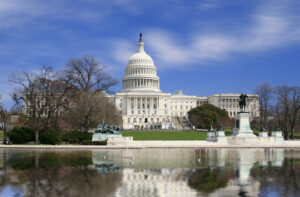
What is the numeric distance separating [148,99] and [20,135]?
331ft

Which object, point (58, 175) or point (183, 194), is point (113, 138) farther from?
point (183, 194)

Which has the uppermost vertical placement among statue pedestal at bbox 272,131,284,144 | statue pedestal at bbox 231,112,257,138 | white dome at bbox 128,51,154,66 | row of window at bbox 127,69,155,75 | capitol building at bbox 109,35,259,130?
white dome at bbox 128,51,154,66

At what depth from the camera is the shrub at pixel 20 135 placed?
36.7 m

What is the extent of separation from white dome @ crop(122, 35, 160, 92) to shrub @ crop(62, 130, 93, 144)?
103220 millimetres

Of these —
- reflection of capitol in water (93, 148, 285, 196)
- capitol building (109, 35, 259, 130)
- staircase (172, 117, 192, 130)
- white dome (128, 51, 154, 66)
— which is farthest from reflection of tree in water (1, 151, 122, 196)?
white dome (128, 51, 154, 66)

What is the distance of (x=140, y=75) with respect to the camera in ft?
466

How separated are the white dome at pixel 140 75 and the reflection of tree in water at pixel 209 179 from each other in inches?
4965

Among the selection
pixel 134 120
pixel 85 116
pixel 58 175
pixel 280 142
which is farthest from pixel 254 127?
pixel 58 175

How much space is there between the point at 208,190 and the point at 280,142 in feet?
112

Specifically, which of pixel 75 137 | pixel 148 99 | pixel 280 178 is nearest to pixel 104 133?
→ pixel 75 137

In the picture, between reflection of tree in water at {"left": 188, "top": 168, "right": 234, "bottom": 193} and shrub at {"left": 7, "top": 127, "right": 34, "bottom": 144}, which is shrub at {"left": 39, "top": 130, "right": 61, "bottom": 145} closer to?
shrub at {"left": 7, "top": 127, "right": 34, "bottom": 144}

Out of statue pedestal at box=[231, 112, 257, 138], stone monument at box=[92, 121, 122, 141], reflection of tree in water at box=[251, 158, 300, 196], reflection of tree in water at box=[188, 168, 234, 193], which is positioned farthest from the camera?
statue pedestal at box=[231, 112, 257, 138]

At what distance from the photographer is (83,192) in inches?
424

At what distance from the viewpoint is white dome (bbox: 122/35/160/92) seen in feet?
468
